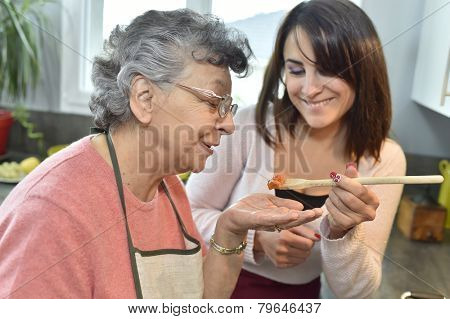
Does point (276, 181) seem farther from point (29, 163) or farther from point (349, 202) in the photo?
point (29, 163)

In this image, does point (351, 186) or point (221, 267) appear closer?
point (351, 186)

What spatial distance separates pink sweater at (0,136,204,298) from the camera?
1.66ft

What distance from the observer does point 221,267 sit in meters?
0.70

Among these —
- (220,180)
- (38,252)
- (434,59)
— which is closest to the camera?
(38,252)

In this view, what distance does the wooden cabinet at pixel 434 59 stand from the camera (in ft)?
1.98

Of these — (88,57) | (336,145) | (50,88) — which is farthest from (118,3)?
(336,145)

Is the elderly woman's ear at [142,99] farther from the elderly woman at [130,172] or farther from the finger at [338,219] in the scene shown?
the finger at [338,219]

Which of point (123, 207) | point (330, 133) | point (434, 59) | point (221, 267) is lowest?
point (221, 267)

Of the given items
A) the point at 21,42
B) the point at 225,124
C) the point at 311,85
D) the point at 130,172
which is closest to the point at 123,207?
the point at 130,172

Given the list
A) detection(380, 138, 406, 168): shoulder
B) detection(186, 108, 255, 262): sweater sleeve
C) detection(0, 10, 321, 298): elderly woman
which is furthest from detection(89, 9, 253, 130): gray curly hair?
detection(380, 138, 406, 168): shoulder

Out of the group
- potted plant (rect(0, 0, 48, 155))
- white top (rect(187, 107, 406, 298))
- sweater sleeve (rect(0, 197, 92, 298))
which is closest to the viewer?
sweater sleeve (rect(0, 197, 92, 298))

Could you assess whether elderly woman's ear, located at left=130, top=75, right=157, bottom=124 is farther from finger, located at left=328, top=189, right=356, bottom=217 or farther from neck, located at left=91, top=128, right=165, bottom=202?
finger, located at left=328, top=189, right=356, bottom=217

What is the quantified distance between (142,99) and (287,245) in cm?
30

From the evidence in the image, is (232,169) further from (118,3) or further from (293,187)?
(118,3)
